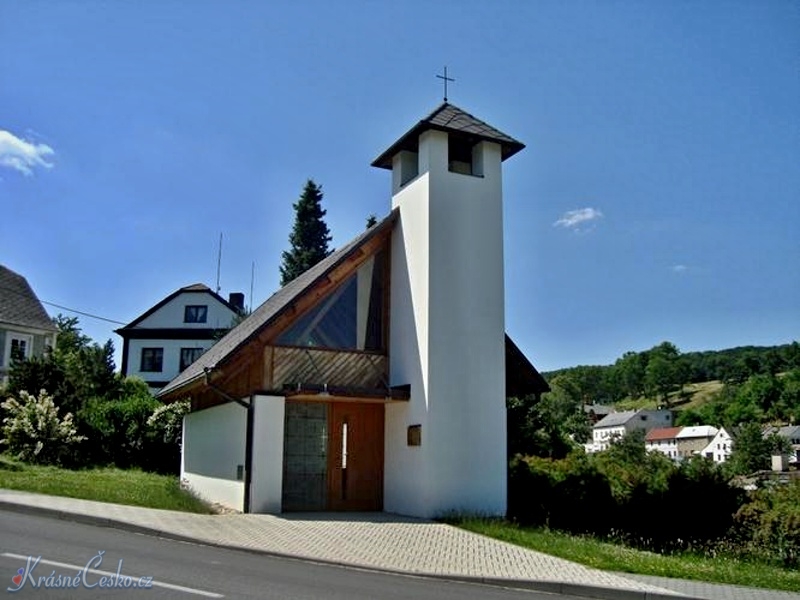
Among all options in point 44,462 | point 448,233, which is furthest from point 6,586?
point 44,462

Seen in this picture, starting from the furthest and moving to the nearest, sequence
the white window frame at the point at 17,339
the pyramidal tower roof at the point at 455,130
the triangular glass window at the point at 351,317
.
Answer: the white window frame at the point at 17,339, the pyramidal tower roof at the point at 455,130, the triangular glass window at the point at 351,317

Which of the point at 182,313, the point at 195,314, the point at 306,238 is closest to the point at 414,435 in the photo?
the point at 306,238

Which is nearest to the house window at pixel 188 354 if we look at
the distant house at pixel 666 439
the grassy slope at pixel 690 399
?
the distant house at pixel 666 439

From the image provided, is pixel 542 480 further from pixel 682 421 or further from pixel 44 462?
pixel 682 421

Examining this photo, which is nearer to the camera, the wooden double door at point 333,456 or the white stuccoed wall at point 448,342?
the white stuccoed wall at point 448,342

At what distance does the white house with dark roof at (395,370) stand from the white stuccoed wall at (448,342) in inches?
1.1

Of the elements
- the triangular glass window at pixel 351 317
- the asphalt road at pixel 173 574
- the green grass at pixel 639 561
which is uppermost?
the triangular glass window at pixel 351 317

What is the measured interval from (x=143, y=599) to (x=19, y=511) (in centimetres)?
683

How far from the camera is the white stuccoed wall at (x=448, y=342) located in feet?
50.9

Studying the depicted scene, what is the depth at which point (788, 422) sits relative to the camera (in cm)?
12000

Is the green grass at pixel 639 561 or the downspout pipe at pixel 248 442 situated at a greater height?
the downspout pipe at pixel 248 442

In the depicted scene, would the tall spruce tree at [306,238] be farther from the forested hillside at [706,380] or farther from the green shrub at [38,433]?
the forested hillside at [706,380]

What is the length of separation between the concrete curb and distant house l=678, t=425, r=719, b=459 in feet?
426

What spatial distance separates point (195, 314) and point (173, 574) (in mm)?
42203
